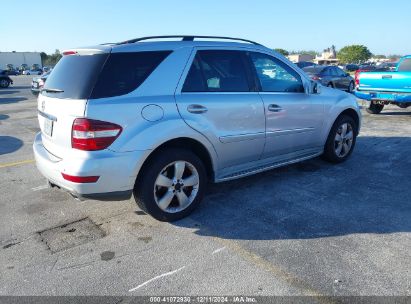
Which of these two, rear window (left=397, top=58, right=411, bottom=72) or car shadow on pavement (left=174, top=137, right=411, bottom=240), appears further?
rear window (left=397, top=58, right=411, bottom=72)

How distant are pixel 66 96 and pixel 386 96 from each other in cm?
901

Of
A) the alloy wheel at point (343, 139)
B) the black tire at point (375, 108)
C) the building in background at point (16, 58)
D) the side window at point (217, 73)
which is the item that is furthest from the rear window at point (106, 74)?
the building in background at point (16, 58)

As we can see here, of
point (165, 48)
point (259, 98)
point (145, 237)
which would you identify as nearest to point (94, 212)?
point (145, 237)

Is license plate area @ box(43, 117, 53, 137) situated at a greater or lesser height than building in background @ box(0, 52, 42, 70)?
lesser

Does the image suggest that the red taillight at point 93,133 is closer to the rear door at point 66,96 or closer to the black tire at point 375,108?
the rear door at point 66,96

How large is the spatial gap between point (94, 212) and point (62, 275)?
4.05 feet

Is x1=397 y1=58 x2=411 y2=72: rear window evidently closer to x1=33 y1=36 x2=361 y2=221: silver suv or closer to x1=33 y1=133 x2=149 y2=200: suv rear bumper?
x1=33 y1=36 x2=361 y2=221: silver suv

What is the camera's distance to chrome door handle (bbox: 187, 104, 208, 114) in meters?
3.72

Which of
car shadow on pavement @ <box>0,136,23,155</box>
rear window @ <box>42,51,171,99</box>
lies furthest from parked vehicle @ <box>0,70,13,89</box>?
rear window @ <box>42,51,171,99</box>

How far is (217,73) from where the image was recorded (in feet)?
13.5

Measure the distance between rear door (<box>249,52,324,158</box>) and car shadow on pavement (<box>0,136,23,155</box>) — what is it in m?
5.19

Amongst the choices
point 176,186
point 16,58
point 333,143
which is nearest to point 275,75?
point 333,143

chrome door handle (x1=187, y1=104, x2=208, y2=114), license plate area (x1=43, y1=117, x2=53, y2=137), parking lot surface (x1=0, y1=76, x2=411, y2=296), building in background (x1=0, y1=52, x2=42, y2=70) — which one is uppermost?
building in background (x1=0, y1=52, x2=42, y2=70)

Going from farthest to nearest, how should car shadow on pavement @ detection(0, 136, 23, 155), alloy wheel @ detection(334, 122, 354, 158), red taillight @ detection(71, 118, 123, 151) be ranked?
1. car shadow on pavement @ detection(0, 136, 23, 155)
2. alloy wheel @ detection(334, 122, 354, 158)
3. red taillight @ detection(71, 118, 123, 151)
